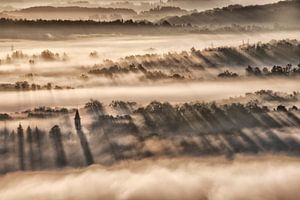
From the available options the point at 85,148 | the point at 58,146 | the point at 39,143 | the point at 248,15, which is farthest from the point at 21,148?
the point at 248,15

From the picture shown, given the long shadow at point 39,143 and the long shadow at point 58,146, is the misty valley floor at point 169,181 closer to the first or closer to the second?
the long shadow at point 58,146

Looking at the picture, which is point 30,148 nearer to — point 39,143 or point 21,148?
point 21,148

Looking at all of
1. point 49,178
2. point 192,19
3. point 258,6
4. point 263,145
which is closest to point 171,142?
point 263,145

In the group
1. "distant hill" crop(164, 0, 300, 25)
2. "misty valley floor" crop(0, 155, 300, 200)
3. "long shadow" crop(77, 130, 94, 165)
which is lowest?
"misty valley floor" crop(0, 155, 300, 200)

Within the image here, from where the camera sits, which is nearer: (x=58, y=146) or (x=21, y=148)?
(x=21, y=148)

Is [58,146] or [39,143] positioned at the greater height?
[39,143]

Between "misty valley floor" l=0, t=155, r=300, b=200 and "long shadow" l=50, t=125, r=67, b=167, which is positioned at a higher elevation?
"long shadow" l=50, t=125, r=67, b=167

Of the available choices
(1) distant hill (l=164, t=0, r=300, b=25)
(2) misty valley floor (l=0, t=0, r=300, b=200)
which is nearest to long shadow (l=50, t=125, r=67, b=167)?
(2) misty valley floor (l=0, t=0, r=300, b=200)

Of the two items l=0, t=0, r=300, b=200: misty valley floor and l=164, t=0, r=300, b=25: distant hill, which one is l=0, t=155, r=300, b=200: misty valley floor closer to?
l=0, t=0, r=300, b=200: misty valley floor

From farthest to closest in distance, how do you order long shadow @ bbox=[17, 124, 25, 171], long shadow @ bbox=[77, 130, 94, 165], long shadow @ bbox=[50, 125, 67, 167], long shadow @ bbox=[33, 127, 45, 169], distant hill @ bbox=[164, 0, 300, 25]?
distant hill @ bbox=[164, 0, 300, 25] < long shadow @ bbox=[77, 130, 94, 165] < long shadow @ bbox=[33, 127, 45, 169] < long shadow @ bbox=[50, 125, 67, 167] < long shadow @ bbox=[17, 124, 25, 171]
